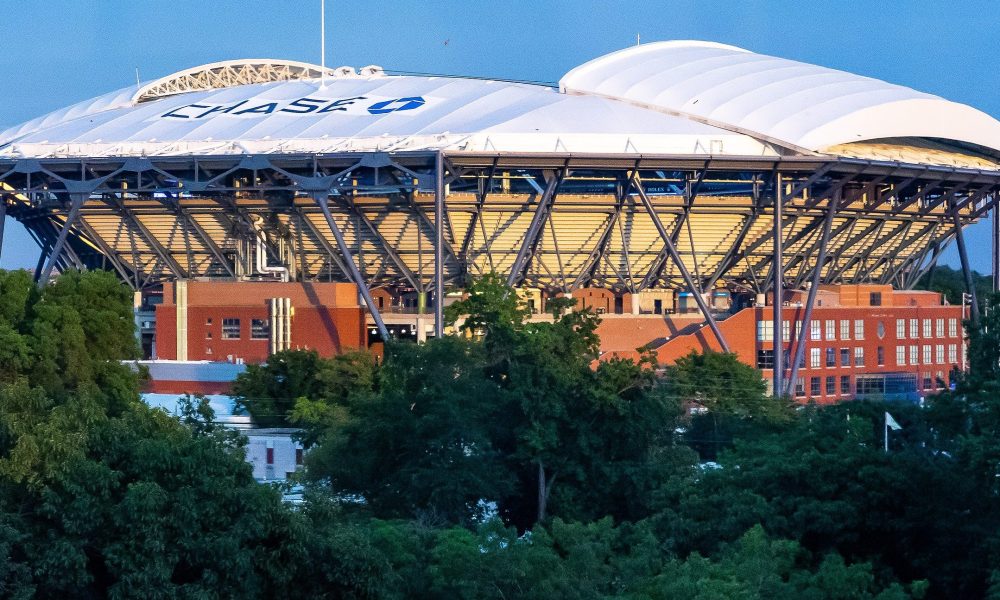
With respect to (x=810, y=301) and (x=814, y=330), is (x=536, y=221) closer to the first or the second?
(x=810, y=301)

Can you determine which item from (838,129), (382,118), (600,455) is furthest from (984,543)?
(382,118)

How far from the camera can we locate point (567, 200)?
249 feet

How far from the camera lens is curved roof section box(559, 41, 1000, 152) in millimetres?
75625

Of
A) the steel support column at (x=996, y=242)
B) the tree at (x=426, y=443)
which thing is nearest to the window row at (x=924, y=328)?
the steel support column at (x=996, y=242)

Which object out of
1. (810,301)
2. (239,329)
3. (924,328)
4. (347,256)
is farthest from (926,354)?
(239,329)

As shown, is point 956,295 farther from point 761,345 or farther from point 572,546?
point 572,546

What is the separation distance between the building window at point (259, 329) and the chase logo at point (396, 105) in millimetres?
10746

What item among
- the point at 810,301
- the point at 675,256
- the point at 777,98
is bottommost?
the point at 810,301

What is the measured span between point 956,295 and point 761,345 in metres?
46.4

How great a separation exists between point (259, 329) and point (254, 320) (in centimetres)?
49

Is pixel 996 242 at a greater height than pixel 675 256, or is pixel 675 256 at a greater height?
pixel 996 242

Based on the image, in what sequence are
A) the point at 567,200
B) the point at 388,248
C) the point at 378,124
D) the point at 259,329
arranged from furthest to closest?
the point at 259,329, the point at 388,248, the point at 378,124, the point at 567,200

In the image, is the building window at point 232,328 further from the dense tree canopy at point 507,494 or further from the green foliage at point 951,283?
the green foliage at point 951,283

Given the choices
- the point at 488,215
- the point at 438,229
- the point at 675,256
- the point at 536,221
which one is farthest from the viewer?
the point at 488,215
